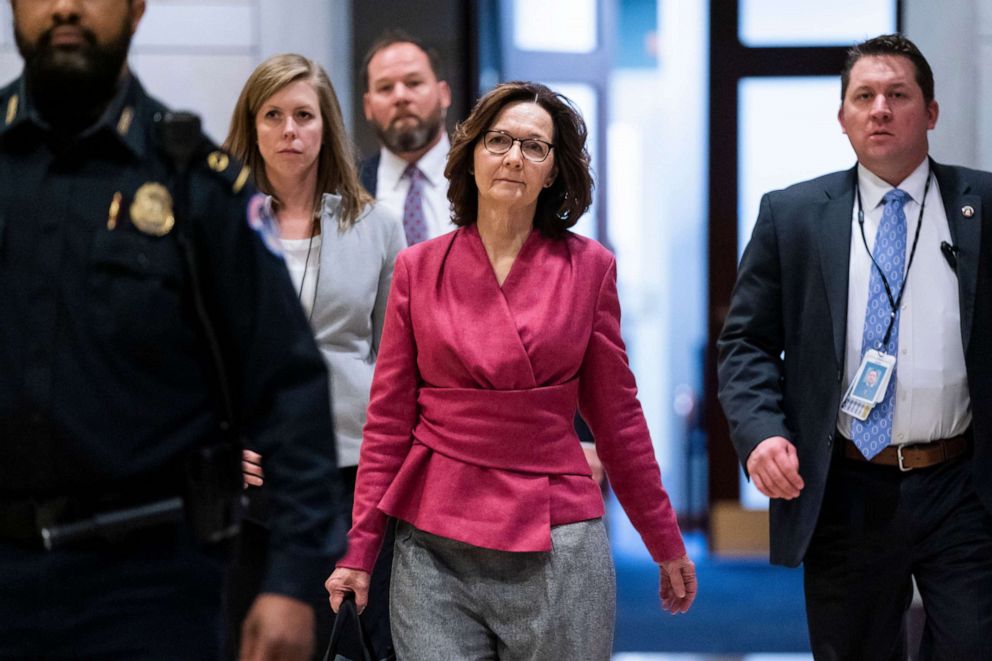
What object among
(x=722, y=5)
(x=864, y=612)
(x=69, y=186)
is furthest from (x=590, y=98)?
(x=69, y=186)

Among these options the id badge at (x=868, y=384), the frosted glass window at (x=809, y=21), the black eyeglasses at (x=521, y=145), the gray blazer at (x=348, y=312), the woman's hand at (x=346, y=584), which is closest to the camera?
the woman's hand at (x=346, y=584)

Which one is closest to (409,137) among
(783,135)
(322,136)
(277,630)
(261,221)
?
(322,136)

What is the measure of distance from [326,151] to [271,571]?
201 centimetres

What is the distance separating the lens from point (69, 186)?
2076 millimetres

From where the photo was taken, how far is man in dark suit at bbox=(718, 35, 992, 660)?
3455 millimetres

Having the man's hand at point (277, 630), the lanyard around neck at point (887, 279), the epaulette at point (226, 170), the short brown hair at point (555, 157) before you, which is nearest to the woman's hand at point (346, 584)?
the short brown hair at point (555, 157)

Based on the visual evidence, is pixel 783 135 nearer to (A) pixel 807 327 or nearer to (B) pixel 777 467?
(A) pixel 807 327

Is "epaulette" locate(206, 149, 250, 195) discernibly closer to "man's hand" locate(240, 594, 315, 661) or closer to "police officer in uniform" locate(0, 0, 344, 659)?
"police officer in uniform" locate(0, 0, 344, 659)

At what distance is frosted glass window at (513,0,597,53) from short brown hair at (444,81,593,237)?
4920 millimetres

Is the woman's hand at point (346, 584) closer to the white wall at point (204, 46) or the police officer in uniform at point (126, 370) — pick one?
the police officer in uniform at point (126, 370)

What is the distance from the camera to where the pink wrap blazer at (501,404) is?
3.00 meters

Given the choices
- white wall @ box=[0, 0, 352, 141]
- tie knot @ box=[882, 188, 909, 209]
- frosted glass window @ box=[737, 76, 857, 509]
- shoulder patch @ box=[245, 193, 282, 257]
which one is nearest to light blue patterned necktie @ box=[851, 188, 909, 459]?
tie knot @ box=[882, 188, 909, 209]

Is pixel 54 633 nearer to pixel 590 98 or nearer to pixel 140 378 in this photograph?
pixel 140 378

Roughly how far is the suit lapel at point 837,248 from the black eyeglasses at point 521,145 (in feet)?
2.76
